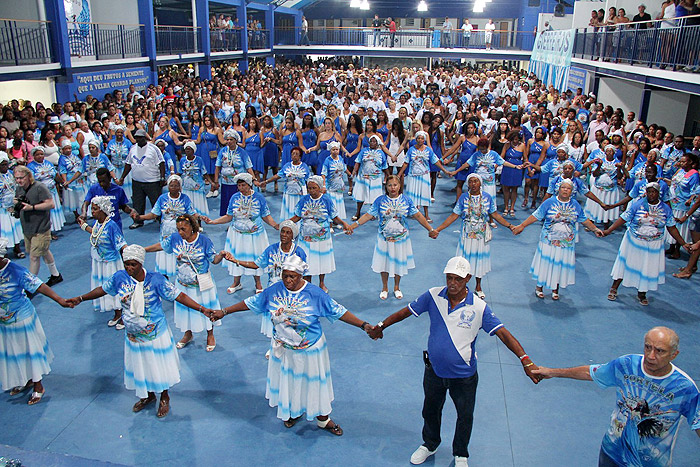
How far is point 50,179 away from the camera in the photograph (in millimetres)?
9578

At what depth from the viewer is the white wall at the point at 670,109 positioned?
17938 millimetres

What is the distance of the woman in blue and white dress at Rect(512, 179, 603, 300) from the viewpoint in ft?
24.1


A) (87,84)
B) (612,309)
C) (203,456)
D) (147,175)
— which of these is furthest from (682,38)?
(87,84)

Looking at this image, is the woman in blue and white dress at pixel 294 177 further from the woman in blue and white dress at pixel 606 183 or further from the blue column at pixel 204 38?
the blue column at pixel 204 38

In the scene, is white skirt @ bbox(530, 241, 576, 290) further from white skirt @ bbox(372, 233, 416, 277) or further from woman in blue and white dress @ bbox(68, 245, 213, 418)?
woman in blue and white dress @ bbox(68, 245, 213, 418)

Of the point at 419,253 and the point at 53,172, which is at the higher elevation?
the point at 53,172

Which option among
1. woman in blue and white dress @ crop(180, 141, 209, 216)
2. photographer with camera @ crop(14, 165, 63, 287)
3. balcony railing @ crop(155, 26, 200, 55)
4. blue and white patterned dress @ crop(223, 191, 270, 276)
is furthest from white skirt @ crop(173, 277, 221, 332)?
balcony railing @ crop(155, 26, 200, 55)

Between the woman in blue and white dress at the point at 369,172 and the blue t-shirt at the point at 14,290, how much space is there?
21.2ft

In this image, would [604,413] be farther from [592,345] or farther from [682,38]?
[682,38]

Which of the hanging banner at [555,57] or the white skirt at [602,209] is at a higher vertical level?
the hanging banner at [555,57]

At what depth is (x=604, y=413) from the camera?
544 centimetres

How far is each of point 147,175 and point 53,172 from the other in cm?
151

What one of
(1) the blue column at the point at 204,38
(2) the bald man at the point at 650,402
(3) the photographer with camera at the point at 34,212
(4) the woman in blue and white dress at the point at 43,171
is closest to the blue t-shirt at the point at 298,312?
(2) the bald man at the point at 650,402

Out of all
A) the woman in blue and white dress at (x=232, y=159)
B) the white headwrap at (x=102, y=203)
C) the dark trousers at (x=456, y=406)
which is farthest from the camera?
the woman in blue and white dress at (x=232, y=159)
